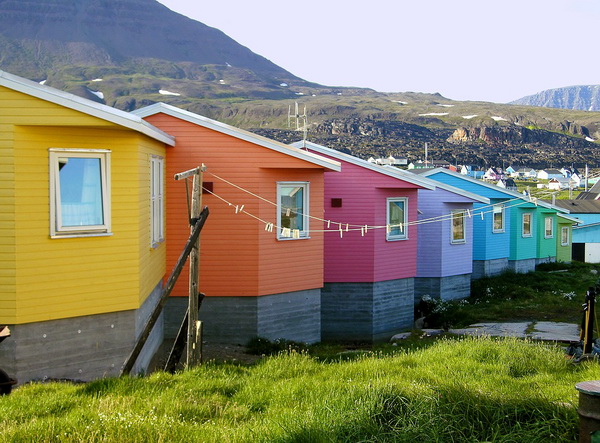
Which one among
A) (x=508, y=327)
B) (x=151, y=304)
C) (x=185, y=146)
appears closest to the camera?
(x=151, y=304)

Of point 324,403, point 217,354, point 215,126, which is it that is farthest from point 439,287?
point 324,403

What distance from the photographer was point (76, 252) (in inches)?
462

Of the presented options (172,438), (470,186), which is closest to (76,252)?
(172,438)

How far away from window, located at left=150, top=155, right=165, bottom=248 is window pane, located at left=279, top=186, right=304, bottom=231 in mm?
2869

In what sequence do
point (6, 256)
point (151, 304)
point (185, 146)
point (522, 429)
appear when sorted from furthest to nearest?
1. point (185, 146)
2. point (151, 304)
3. point (6, 256)
4. point (522, 429)

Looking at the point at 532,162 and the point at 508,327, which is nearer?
the point at 508,327

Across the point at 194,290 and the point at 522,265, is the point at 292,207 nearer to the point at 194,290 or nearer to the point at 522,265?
the point at 194,290

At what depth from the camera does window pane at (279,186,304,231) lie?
58.4 feet

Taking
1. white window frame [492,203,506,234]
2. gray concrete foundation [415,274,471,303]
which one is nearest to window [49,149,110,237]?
gray concrete foundation [415,274,471,303]

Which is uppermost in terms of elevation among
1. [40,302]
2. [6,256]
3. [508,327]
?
[6,256]

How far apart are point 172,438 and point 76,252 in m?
5.80

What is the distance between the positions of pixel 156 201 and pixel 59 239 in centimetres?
394

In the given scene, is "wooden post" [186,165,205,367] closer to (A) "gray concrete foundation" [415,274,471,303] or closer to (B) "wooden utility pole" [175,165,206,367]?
(B) "wooden utility pole" [175,165,206,367]

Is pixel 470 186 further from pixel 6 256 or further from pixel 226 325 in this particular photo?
pixel 6 256
